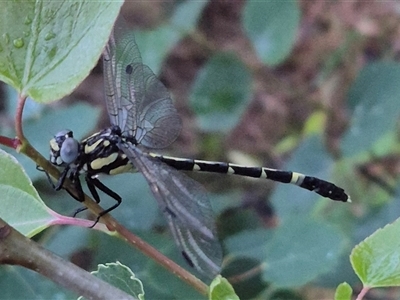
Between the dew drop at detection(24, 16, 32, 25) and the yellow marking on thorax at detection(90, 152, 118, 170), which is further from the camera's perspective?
the yellow marking on thorax at detection(90, 152, 118, 170)

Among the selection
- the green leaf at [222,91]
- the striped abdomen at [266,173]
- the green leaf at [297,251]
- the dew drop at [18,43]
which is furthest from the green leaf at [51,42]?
the green leaf at [222,91]

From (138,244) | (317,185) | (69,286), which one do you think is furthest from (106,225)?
(317,185)

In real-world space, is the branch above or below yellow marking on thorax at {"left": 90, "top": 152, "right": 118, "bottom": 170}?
below

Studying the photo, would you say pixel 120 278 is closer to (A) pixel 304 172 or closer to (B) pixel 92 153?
(B) pixel 92 153

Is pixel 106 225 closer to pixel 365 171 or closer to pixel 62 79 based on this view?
pixel 62 79

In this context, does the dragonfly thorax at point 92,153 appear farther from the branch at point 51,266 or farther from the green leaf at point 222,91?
the green leaf at point 222,91

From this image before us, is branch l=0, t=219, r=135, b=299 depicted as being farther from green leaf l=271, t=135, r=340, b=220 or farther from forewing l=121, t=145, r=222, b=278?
green leaf l=271, t=135, r=340, b=220

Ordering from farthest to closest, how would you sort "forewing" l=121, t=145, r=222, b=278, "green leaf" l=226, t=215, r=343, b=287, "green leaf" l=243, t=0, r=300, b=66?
"green leaf" l=243, t=0, r=300, b=66 < "green leaf" l=226, t=215, r=343, b=287 < "forewing" l=121, t=145, r=222, b=278

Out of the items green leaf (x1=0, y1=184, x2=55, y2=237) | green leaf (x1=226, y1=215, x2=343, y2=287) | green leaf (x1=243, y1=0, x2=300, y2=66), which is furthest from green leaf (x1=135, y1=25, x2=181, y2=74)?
green leaf (x1=0, y1=184, x2=55, y2=237)

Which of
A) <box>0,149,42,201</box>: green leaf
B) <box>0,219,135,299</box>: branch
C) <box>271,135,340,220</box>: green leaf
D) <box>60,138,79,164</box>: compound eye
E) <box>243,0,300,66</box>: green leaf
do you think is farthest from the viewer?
<box>243,0,300,66</box>: green leaf
